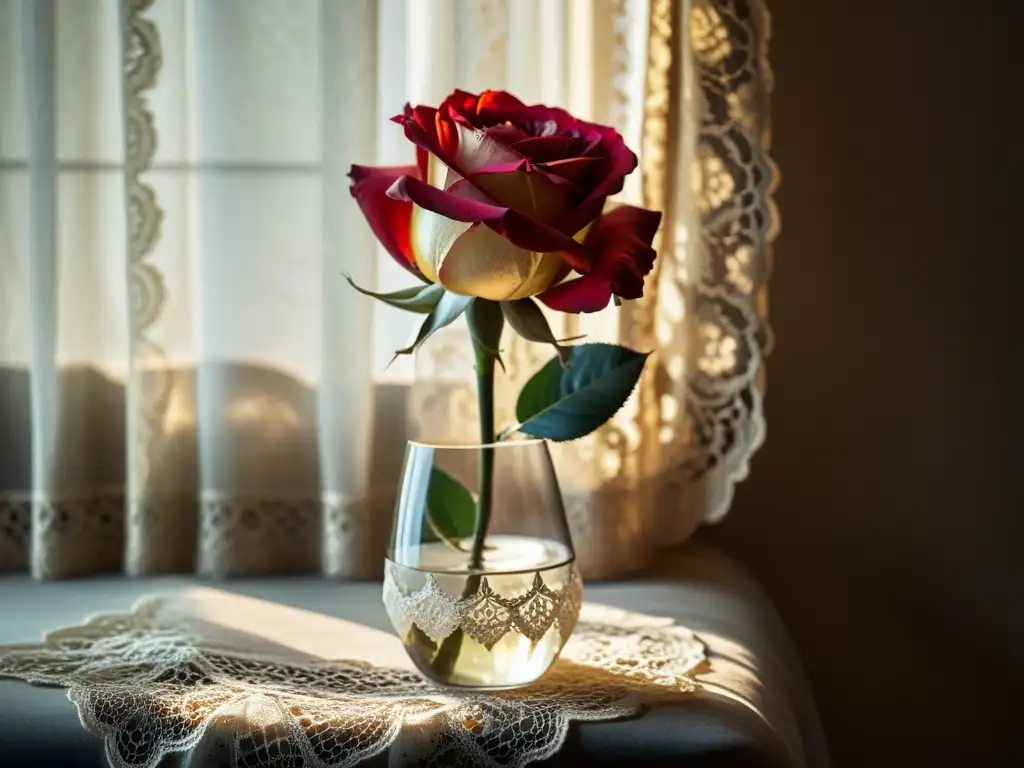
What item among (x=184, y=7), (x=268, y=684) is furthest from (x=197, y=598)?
(x=184, y=7)

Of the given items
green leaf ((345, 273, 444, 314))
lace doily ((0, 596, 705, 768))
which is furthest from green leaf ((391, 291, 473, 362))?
lace doily ((0, 596, 705, 768))

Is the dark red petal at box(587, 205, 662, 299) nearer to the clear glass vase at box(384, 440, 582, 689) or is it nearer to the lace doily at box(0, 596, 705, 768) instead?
the clear glass vase at box(384, 440, 582, 689)

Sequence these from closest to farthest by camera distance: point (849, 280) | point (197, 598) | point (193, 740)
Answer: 1. point (193, 740)
2. point (197, 598)
3. point (849, 280)

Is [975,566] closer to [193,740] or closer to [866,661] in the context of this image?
[866,661]

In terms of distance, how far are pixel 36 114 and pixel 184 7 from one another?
0.18m

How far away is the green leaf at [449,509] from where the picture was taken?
28.9 inches

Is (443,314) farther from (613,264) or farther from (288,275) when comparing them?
(288,275)

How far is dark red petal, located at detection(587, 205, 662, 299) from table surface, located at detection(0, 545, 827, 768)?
288 mm

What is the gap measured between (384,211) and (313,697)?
1.11 feet

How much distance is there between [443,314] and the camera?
72 cm

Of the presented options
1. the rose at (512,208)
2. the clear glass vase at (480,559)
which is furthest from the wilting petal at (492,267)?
the clear glass vase at (480,559)

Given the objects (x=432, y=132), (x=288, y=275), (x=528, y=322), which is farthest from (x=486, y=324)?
(x=288, y=275)

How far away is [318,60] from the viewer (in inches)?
40.8

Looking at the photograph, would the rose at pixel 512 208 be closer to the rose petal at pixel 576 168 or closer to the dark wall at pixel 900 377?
the rose petal at pixel 576 168
